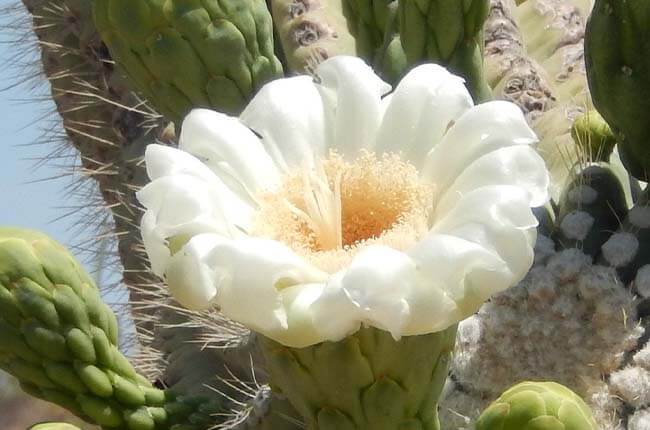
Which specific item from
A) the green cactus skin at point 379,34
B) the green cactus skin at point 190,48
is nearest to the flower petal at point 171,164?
the green cactus skin at point 190,48

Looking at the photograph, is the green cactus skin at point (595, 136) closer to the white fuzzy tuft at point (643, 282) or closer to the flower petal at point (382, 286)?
the white fuzzy tuft at point (643, 282)

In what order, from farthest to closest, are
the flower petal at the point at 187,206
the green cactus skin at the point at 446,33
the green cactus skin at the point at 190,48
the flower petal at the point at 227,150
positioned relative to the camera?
the green cactus skin at the point at 446,33 < the green cactus skin at the point at 190,48 < the flower petal at the point at 227,150 < the flower petal at the point at 187,206

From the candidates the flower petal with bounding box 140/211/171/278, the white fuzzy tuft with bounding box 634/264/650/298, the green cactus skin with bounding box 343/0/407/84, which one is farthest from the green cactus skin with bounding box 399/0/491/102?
the flower petal with bounding box 140/211/171/278

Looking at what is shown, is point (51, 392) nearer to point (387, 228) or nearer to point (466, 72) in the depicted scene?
point (387, 228)

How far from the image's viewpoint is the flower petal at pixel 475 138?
1253 millimetres

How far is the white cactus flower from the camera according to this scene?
1117 millimetres

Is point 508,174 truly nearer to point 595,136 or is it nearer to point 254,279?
point 254,279

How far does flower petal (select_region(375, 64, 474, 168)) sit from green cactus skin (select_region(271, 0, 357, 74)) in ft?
2.11

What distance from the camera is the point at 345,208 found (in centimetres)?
133

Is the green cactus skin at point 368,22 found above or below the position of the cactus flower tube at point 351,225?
below

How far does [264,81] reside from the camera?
1694 millimetres

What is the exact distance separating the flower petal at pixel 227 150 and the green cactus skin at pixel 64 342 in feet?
0.79

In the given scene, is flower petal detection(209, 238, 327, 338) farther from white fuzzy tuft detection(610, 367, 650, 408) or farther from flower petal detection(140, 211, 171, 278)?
white fuzzy tuft detection(610, 367, 650, 408)

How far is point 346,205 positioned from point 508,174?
0.65 ft
